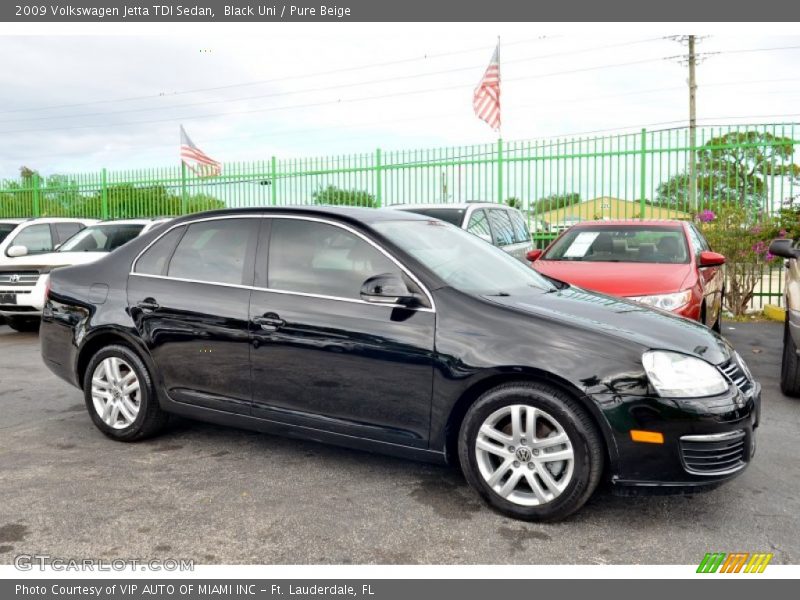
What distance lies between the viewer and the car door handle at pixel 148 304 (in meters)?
4.55

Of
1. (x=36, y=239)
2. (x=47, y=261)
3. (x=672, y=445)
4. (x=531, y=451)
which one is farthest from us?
(x=36, y=239)

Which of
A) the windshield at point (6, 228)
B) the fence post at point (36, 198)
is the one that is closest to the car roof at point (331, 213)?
the windshield at point (6, 228)

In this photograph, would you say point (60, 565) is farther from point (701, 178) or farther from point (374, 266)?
point (701, 178)

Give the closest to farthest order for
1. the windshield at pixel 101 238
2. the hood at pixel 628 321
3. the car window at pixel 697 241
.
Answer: the hood at pixel 628 321 < the car window at pixel 697 241 < the windshield at pixel 101 238

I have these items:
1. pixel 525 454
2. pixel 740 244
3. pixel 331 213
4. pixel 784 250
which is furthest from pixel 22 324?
pixel 740 244

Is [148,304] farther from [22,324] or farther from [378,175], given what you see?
[378,175]

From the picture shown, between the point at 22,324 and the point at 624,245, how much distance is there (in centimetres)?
838

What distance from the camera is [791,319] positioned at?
18.3ft

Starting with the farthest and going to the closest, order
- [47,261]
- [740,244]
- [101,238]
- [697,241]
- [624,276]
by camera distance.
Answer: [740,244]
[101,238]
[47,261]
[697,241]
[624,276]

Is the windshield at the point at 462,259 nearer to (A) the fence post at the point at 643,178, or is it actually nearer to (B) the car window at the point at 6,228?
(A) the fence post at the point at 643,178

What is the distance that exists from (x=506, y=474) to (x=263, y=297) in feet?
5.51

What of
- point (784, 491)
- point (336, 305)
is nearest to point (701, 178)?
point (784, 491)

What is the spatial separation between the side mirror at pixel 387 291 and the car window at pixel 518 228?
265 inches

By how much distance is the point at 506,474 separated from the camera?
3559 mm
